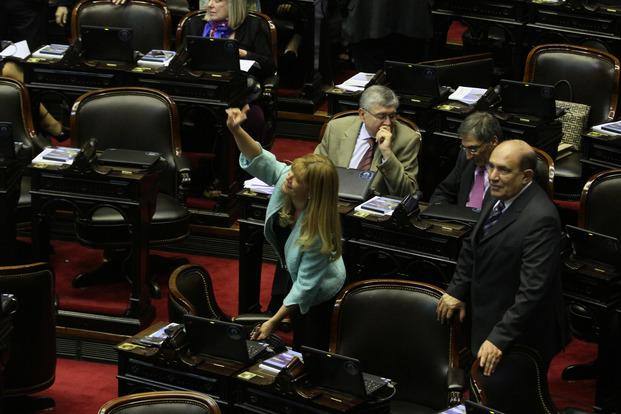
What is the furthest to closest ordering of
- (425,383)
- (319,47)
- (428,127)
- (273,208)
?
(319,47), (428,127), (273,208), (425,383)

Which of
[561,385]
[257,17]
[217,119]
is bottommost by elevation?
[561,385]

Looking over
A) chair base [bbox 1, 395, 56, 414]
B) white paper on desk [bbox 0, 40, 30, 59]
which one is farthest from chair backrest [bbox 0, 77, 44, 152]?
chair base [bbox 1, 395, 56, 414]

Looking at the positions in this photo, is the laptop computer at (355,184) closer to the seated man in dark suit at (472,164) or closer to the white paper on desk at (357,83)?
the seated man in dark suit at (472,164)

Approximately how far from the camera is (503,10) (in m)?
8.52

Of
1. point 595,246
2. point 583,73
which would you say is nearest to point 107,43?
point 583,73

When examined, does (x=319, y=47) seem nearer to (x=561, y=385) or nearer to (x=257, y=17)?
(x=257, y=17)

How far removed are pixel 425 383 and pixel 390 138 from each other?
61.9 inches

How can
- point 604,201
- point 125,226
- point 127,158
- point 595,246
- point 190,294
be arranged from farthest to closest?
1. point 125,226
2. point 127,158
3. point 604,201
4. point 595,246
5. point 190,294

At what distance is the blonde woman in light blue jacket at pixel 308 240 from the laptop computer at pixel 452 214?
680 millimetres

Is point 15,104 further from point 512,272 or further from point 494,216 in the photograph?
point 512,272

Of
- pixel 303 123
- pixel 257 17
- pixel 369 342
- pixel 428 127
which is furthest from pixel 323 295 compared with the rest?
pixel 303 123

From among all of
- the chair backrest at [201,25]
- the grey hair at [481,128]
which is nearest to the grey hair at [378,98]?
the grey hair at [481,128]

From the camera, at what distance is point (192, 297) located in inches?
215

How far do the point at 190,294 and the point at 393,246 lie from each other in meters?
1.04
